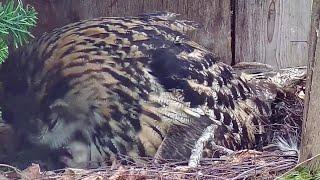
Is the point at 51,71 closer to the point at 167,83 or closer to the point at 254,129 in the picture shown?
the point at 167,83

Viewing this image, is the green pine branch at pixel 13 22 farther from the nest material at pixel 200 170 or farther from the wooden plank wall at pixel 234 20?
the wooden plank wall at pixel 234 20

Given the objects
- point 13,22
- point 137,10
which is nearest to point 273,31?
point 137,10

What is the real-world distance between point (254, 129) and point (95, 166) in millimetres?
683

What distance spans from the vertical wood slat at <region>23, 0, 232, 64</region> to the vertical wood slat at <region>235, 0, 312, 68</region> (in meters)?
0.08

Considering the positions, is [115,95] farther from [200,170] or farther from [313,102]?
[313,102]

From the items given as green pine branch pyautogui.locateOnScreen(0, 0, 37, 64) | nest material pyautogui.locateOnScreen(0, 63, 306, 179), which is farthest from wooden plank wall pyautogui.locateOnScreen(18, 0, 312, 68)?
green pine branch pyautogui.locateOnScreen(0, 0, 37, 64)

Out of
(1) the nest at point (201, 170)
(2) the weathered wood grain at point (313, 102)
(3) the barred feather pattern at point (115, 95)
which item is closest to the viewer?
(2) the weathered wood grain at point (313, 102)

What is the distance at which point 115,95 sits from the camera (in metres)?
2.44

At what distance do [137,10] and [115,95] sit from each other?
2.66 ft

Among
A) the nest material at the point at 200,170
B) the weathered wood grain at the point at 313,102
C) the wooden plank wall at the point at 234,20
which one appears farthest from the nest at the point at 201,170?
the wooden plank wall at the point at 234,20

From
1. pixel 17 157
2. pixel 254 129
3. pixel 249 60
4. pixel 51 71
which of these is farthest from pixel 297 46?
pixel 17 157

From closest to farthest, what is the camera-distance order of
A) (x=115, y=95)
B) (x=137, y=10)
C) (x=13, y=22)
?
(x=13, y=22) < (x=115, y=95) < (x=137, y=10)

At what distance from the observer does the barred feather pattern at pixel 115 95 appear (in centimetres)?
241

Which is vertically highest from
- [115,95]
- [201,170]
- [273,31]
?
[273,31]
